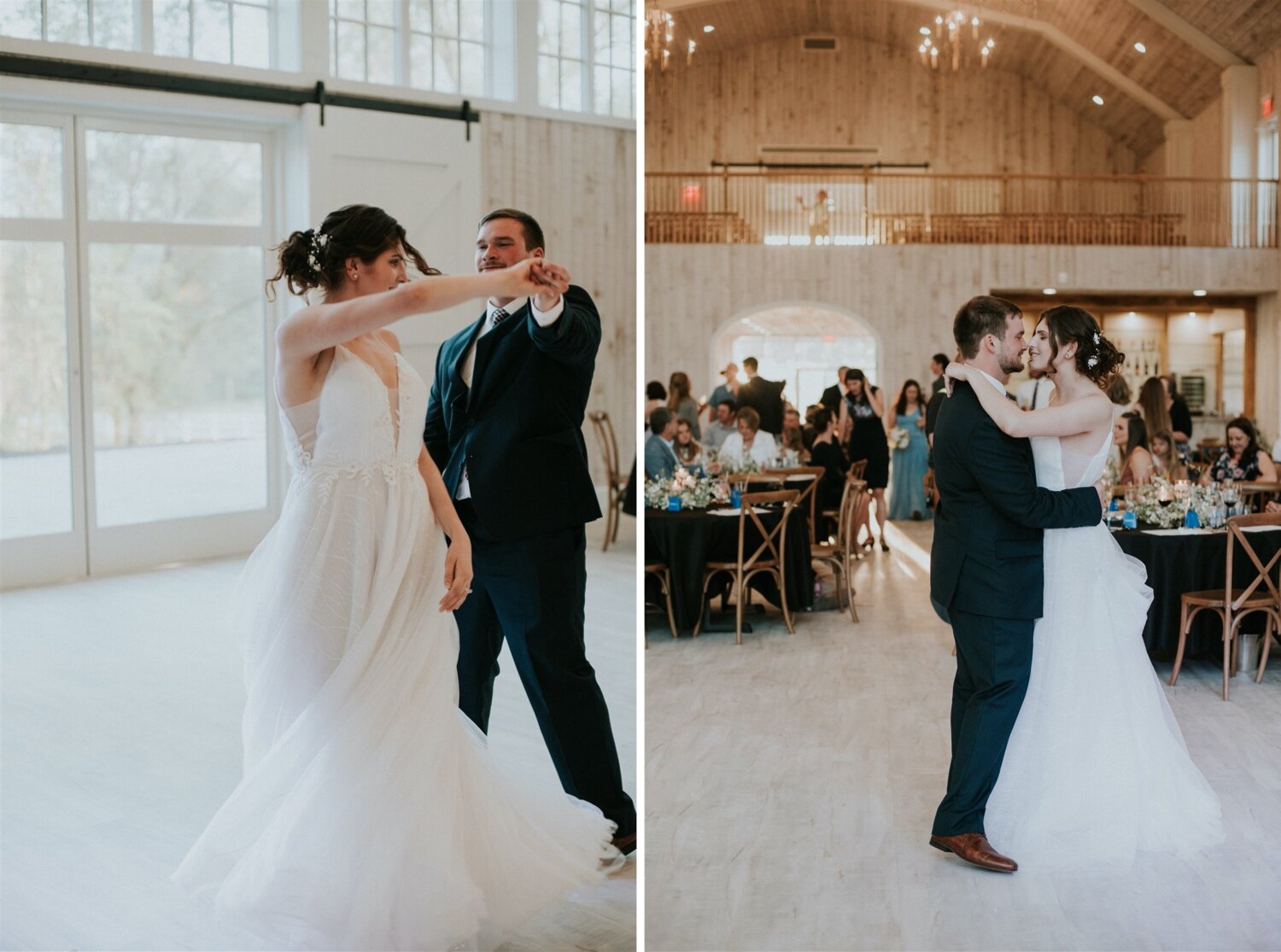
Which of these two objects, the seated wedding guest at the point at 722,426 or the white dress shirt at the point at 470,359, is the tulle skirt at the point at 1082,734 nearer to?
the white dress shirt at the point at 470,359

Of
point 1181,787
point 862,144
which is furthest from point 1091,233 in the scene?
point 1181,787

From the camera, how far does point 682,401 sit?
9.55 metres

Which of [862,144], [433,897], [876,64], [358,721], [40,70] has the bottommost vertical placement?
[433,897]

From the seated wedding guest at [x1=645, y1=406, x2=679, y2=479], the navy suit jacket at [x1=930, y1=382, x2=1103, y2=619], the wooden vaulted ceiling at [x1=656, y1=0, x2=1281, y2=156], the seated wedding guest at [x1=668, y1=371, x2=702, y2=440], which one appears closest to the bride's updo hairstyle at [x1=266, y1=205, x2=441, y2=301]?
the navy suit jacket at [x1=930, y1=382, x2=1103, y2=619]

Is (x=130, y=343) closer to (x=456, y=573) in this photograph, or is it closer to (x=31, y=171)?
(x=31, y=171)

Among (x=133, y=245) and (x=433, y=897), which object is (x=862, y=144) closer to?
(x=133, y=245)

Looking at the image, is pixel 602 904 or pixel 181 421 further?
pixel 181 421

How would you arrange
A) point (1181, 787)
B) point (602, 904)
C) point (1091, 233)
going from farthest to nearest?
point (1091, 233) → point (1181, 787) → point (602, 904)

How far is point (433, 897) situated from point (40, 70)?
6.67 meters

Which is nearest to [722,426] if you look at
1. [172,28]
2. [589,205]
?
[589,205]

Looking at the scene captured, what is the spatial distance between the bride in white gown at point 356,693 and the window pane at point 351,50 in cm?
661

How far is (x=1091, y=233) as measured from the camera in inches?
614

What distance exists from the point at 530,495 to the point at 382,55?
6.92 m

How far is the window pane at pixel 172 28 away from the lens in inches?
316
